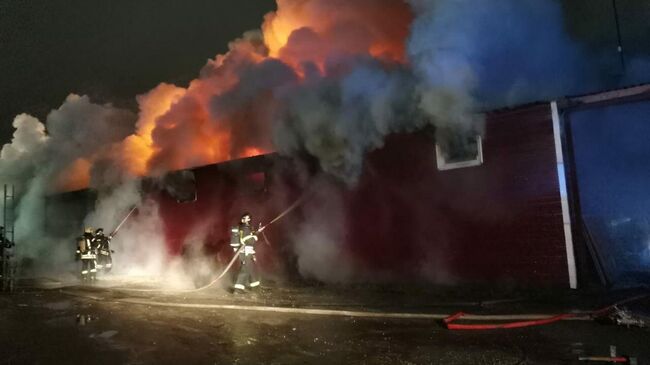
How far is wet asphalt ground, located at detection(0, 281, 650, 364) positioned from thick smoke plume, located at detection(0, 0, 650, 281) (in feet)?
7.44

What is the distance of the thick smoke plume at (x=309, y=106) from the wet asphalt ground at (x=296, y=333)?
2269 mm

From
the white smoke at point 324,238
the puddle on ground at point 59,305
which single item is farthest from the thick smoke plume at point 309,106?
the puddle on ground at point 59,305

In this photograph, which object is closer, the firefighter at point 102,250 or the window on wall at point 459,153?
the window on wall at point 459,153

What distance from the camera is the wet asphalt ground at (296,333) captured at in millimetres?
4961

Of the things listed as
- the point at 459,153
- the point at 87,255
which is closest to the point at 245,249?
the point at 459,153

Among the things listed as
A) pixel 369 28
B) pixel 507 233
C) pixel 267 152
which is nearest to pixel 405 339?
pixel 507 233

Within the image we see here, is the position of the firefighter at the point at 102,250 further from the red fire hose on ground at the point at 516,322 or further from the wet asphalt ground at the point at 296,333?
the red fire hose on ground at the point at 516,322

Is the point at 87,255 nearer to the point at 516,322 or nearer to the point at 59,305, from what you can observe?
the point at 59,305

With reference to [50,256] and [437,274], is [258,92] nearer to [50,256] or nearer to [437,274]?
[437,274]

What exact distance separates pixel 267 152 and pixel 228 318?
20.8ft

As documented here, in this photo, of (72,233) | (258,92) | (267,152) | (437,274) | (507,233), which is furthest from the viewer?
(72,233)

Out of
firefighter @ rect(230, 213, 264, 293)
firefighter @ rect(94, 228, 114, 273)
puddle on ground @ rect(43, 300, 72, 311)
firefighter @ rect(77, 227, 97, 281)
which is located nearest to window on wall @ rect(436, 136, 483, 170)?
firefighter @ rect(230, 213, 264, 293)

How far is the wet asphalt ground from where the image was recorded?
4.96m

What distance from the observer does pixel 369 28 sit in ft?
48.0
